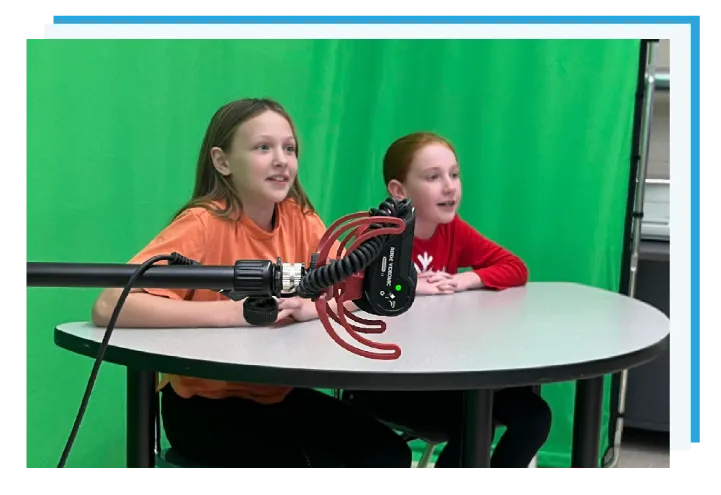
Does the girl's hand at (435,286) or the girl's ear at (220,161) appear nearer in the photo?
the girl's ear at (220,161)

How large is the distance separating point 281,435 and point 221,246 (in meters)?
0.31

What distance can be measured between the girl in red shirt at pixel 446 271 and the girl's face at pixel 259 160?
0.34m

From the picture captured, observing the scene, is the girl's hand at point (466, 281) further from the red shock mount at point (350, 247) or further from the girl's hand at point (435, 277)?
the red shock mount at point (350, 247)

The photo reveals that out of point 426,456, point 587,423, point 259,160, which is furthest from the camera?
point 426,456

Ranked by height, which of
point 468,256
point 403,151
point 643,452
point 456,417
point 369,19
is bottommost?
point 643,452

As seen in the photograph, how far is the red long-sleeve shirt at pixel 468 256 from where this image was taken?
1579 millimetres

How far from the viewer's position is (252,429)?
1124 mm

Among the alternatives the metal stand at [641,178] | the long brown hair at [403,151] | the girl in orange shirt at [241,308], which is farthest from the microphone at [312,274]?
the metal stand at [641,178]

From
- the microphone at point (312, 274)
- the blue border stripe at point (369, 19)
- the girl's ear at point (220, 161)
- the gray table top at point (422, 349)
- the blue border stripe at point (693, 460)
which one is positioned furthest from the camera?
the girl's ear at point (220, 161)

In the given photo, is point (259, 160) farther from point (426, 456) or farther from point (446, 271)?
point (426, 456)

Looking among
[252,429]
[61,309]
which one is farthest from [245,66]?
[252,429]

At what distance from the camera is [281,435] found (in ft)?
3.70

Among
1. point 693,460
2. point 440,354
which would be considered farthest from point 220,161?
point 693,460

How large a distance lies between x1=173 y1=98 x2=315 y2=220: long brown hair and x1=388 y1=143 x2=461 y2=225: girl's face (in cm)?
27
